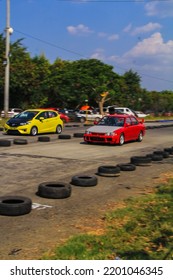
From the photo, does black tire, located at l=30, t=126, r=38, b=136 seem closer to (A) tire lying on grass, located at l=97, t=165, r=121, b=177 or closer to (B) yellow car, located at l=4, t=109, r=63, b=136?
(B) yellow car, located at l=4, t=109, r=63, b=136

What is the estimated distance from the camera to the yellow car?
21.7 metres

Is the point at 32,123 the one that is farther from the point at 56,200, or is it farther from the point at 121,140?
the point at 56,200

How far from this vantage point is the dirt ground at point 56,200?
204 inches

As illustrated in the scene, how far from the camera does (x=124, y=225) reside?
19.4 feet

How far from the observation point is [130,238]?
5.31 metres

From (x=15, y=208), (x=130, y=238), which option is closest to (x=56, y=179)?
(x=15, y=208)

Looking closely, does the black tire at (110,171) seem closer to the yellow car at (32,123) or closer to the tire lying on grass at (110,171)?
the tire lying on grass at (110,171)

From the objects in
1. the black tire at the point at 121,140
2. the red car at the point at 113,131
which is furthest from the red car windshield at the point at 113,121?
the black tire at the point at 121,140

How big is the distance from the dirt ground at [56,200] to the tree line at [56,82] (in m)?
37.7

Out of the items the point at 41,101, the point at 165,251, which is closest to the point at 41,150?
the point at 165,251

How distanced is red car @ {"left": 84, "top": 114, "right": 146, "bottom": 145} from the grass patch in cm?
1017

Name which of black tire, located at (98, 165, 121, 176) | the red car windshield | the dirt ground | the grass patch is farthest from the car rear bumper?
the grass patch
